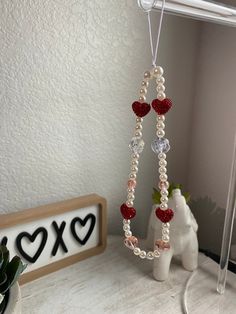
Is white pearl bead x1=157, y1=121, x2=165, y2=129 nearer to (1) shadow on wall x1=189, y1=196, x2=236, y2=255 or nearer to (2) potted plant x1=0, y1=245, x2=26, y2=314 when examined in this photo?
(2) potted plant x1=0, y1=245, x2=26, y2=314

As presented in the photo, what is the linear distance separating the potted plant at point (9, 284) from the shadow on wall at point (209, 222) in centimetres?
54

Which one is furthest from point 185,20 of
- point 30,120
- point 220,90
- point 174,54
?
point 30,120

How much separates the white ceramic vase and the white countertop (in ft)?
0.36

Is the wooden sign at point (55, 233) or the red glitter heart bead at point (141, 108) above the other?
the red glitter heart bead at point (141, 108)

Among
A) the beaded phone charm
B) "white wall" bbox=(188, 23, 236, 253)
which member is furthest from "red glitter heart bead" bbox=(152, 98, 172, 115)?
"white wall" bbox=(188, 23, 236, 253)

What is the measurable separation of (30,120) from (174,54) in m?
0.39

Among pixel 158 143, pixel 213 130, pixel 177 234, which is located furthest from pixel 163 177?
pixel 213 130

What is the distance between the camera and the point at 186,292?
0.62 meters

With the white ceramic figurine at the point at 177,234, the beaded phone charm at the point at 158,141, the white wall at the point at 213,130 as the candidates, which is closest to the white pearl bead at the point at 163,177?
the beaded phone charm at the point at 158,141

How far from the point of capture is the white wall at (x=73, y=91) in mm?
602

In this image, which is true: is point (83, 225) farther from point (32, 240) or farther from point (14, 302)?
point (14, 302)

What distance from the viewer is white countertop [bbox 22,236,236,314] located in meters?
0.56

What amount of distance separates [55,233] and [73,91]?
275 mm

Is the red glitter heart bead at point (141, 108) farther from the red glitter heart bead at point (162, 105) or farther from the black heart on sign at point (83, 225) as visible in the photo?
the black heart on sign at point (83, 225)
